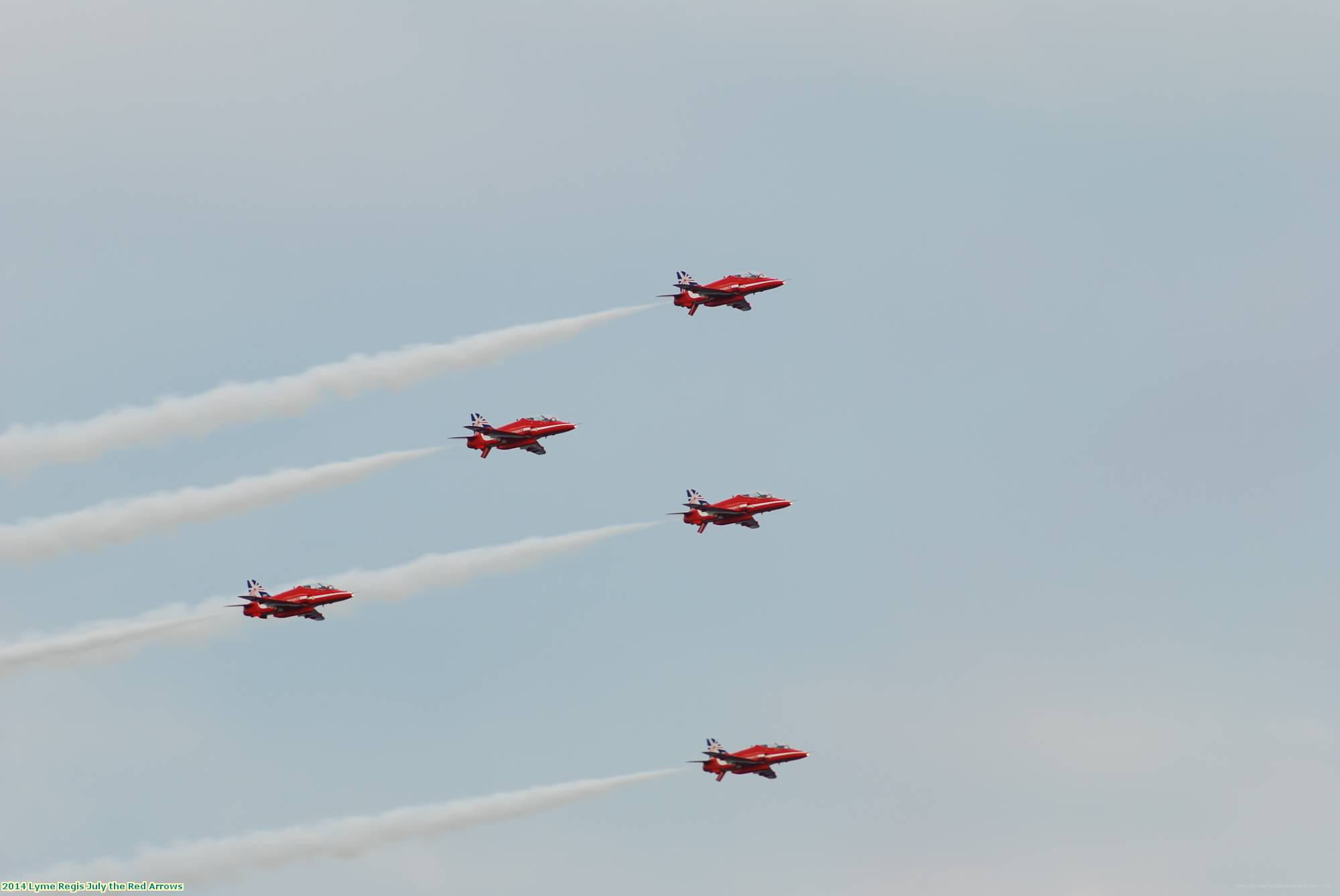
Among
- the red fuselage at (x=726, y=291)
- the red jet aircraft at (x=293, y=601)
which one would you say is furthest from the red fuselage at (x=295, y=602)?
the red fuselage at (x=726, y=291)

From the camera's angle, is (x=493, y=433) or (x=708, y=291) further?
(x=708, y=291)

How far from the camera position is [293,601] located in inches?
5507

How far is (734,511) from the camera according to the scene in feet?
504

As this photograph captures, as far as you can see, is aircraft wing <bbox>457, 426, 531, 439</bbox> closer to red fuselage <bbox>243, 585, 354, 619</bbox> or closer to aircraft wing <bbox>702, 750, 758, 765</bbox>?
red fuselage <bbox>243, 585, 354, 619</bbox>

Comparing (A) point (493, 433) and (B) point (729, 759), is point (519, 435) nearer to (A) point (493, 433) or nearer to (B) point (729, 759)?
(A) point (493, 433)

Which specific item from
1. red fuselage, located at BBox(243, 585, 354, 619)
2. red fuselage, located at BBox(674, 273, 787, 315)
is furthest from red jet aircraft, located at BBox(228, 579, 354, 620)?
red fuselage, located at BBox(674, 273, 787, 315)

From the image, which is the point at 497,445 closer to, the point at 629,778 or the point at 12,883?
the point at 629,778

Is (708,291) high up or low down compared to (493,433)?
up

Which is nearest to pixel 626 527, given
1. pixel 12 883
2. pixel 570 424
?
→ pixel 570 424

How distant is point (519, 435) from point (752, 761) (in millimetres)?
25332

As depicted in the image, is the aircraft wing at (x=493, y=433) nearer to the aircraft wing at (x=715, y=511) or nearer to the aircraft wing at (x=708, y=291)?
the aircraft wing at (x=715, y=511)

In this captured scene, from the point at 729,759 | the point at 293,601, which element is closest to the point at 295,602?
the point at 293,601

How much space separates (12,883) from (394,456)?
34.0 meters

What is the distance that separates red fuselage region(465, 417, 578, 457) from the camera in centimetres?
14850
